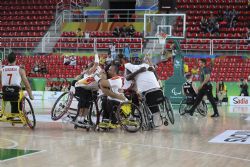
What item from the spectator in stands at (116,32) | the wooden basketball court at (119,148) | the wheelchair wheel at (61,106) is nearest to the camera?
the wooden basketball court at (119,148)

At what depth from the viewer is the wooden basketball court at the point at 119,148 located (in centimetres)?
809

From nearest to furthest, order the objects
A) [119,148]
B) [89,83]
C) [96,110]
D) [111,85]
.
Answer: [119,148], [111,85], [96,110], [89,83]

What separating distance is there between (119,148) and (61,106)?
11.0 feet

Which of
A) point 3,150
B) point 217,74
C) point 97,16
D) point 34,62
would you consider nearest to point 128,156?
point 3,150

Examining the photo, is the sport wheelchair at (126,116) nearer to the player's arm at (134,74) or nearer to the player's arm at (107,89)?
the player's arm at (107,89)

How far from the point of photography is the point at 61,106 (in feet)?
41.1

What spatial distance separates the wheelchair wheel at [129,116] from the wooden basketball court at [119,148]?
19 centimetres

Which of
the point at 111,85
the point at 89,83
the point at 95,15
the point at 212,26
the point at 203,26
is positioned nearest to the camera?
the point at 111,85

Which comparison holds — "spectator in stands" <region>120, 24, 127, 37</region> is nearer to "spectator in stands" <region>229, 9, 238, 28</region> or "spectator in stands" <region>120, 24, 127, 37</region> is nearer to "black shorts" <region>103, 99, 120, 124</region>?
"spectator in stands" <region>229, 9, 238, 28</region>

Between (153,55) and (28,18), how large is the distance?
36.5 ft

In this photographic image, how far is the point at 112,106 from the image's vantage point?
1188cm

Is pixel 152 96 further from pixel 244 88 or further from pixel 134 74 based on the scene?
pixel 244 88

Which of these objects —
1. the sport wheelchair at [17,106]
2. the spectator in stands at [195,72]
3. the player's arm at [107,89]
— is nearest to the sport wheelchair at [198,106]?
the player's arm at [107,89]

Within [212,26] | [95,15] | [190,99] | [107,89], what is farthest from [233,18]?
[107,89]
